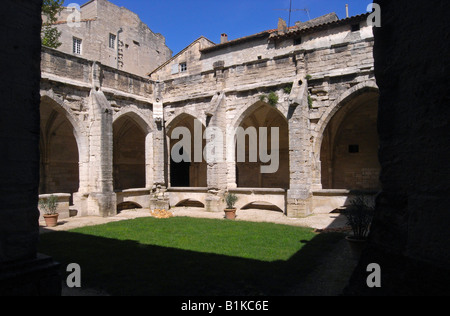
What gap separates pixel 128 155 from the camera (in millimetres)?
17203

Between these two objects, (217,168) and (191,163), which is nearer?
(217,168)

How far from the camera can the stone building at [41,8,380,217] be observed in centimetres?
1137

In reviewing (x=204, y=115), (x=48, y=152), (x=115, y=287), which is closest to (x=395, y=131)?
(x=115, y=287)

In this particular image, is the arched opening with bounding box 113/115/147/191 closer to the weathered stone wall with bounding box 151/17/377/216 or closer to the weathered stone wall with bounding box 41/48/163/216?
the weathered stone wall with bounding box 41/48/163/216

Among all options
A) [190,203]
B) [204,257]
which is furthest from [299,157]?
[204,257]

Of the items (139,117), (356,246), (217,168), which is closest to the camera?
(356,246)

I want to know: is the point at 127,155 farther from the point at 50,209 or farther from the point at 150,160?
the point at 50,209

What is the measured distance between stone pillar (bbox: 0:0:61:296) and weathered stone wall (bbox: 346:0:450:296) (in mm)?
2801

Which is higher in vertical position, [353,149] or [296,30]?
[296,30]

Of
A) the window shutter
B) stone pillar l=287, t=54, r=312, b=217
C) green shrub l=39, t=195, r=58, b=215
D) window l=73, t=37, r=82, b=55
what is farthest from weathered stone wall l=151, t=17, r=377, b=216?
window l=73, t=37, r=82, b=55

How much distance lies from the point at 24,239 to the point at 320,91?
10.5 metres

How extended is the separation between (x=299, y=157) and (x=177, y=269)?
23.2ft

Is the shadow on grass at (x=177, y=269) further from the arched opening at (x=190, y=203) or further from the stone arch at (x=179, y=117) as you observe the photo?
the stone arch at (x=179, y=117)

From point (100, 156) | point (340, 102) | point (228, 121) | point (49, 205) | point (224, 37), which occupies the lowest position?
point (49, 205)
